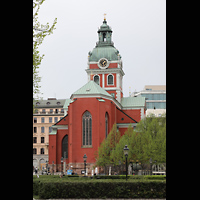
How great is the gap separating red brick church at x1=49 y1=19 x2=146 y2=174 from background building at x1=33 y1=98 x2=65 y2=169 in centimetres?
2633

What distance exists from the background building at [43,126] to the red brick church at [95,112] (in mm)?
26334

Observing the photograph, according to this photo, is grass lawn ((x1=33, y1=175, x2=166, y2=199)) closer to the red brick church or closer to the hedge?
the hedge

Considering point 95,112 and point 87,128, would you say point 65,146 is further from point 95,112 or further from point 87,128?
point 95,112

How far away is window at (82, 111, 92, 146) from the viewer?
170 ft

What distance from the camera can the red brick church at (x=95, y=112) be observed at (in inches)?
2025

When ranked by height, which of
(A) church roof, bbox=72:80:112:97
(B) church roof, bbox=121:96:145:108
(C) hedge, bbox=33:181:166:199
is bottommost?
(C) hedge, bbox=33:181:166:199

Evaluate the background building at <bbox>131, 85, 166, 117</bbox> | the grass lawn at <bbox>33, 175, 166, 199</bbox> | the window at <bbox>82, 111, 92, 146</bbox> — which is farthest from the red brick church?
the background building at <bbox>131, 85, 166, 117</bbox>

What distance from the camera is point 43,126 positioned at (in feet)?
287

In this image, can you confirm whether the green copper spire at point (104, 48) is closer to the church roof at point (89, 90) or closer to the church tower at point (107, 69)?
the church tower at point (107, 69)

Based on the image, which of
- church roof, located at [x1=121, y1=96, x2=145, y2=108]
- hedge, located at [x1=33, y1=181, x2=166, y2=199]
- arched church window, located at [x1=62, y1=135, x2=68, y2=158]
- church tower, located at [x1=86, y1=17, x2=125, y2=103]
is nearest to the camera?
hedge, located at [x1=33, y1=181, x2=166, y2=199]

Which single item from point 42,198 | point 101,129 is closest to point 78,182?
point 42,198
